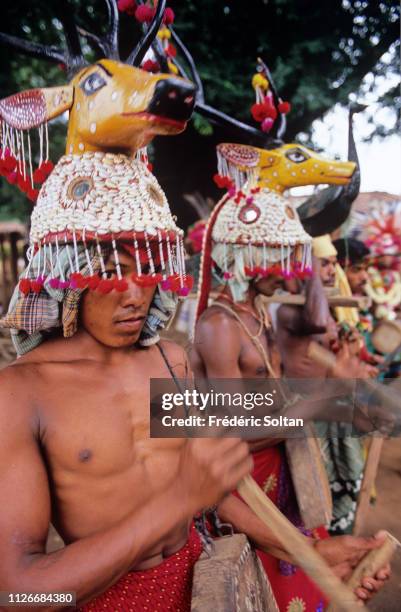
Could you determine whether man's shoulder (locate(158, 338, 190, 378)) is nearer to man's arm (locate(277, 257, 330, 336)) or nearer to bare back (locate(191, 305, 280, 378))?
bare back (locate(191, 305, 280, 378))

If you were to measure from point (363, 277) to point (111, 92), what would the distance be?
380cm

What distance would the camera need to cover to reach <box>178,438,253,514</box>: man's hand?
107 centimetres

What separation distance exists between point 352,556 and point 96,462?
33.1 inches

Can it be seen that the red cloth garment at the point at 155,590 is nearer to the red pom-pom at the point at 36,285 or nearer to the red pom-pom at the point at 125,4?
the red pom-pom at the point at 36,285

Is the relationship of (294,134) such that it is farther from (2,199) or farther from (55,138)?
(2,199)

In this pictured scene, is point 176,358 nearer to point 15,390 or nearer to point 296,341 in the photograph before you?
point 15,390

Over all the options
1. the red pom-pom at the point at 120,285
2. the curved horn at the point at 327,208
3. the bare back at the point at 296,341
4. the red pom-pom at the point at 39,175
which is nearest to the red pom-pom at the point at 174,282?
the red pom-pom at the point at 120,285

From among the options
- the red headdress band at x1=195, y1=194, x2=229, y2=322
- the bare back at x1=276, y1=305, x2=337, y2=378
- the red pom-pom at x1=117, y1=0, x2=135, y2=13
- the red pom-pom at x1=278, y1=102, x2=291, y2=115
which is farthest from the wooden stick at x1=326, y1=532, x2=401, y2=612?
the red pom-pom at x1=278, y1=102, x2=291, y2=115

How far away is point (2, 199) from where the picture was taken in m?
3.58

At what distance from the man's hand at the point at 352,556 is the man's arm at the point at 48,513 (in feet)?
1.83

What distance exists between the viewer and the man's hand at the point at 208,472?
107cm

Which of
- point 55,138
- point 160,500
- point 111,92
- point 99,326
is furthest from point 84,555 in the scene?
point 55,138

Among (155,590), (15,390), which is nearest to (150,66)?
(15,390)

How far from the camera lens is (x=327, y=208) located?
288 cm
